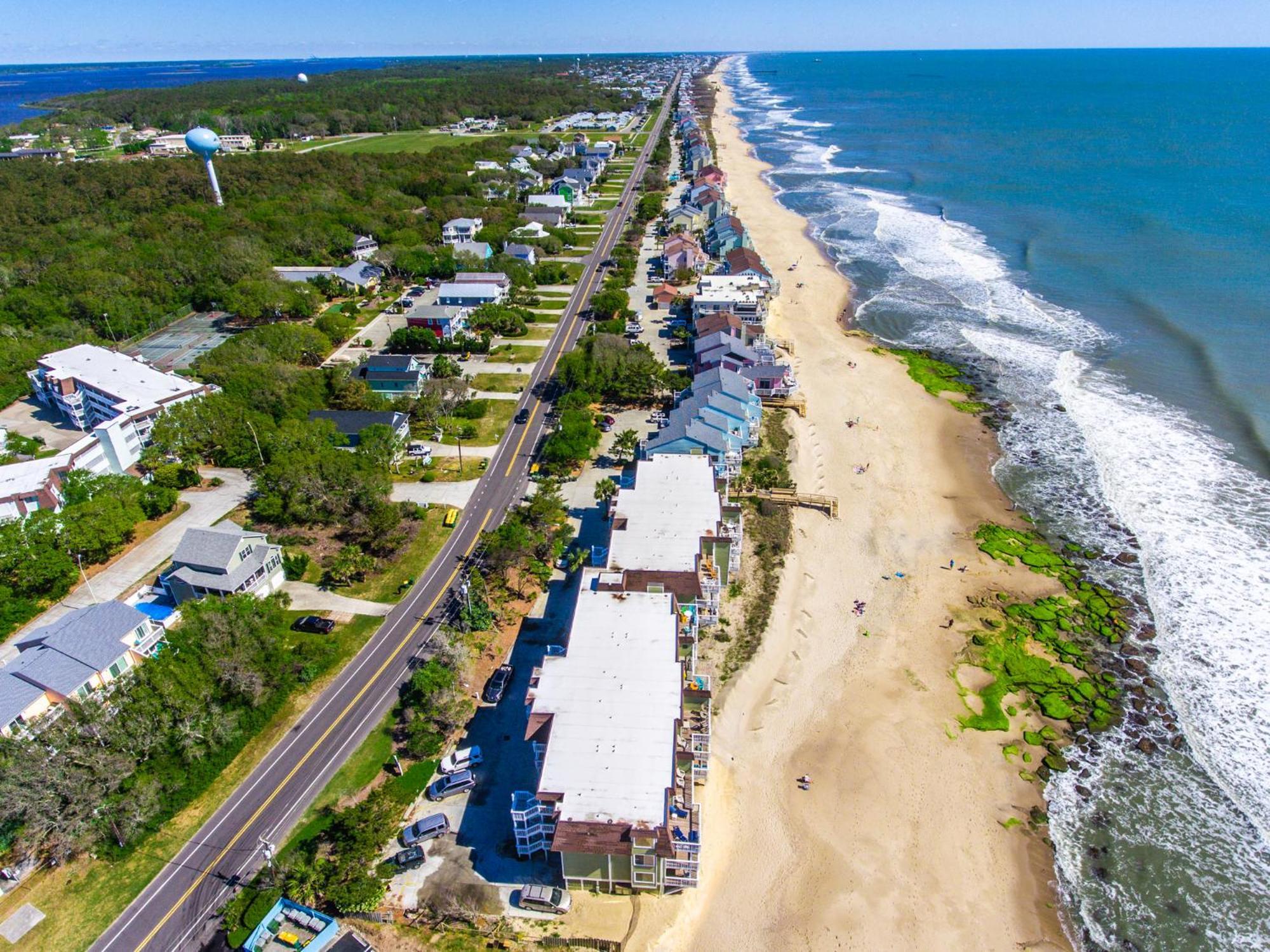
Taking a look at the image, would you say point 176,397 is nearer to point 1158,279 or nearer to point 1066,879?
point 1066,879

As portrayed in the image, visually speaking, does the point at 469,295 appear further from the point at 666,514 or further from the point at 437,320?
the point at 666,514

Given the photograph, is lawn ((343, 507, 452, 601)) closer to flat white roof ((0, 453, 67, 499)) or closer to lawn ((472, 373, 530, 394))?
lawn ((472, 373, 530, 394))

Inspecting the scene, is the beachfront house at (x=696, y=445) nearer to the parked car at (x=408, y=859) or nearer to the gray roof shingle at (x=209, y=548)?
the gray roof shingle at (x=209, y=548)

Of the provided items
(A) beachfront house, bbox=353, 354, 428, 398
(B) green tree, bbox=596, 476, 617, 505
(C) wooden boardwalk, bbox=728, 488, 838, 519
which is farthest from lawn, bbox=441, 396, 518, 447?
(C) wooden boardwalk, bbox=728, 488, 838, 519

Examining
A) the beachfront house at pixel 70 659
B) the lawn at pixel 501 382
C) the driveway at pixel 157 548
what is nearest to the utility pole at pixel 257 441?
the driveway at pixel 157 548

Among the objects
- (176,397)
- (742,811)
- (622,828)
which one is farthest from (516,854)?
(176,397)

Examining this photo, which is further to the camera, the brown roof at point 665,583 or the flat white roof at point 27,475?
the flat white roof at point 27,475

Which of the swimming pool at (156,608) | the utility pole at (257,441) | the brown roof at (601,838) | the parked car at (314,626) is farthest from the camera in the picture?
the utility pole at (257,441)

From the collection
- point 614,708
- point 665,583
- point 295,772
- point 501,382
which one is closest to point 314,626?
point 295,772
